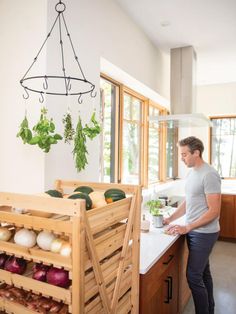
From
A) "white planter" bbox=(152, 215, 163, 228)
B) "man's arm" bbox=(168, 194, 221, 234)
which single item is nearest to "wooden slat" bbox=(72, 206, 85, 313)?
"man's arm" bbox=(168, 194, 221, 234)

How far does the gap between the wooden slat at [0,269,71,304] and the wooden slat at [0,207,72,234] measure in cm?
24

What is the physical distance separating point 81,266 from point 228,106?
4.93 metres

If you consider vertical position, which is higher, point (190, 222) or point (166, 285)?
point (190, 222)

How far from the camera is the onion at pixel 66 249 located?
109cm

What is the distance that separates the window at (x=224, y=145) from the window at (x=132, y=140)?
850 millimetres

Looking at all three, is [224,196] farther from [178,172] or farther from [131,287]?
[131,287]

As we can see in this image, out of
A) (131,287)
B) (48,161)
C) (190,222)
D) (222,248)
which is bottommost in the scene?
(222,248)

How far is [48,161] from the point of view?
1.83 metres

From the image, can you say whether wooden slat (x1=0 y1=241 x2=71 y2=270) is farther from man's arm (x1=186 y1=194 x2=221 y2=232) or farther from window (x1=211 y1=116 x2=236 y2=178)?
window (x1=211 y1=116 x2=236 y2=178)

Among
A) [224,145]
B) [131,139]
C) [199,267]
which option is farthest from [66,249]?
[224,145]

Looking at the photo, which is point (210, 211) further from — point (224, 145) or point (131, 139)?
point (224, 145)

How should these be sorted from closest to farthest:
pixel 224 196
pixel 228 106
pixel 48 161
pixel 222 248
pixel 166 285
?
pixel 48 161 < pixel 166 285 < pixel 222 248 < pixel 224 196 < pixel 228 106

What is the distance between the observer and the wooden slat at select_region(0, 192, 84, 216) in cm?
104

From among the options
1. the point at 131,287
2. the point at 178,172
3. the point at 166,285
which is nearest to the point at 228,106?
the point at 178,172
